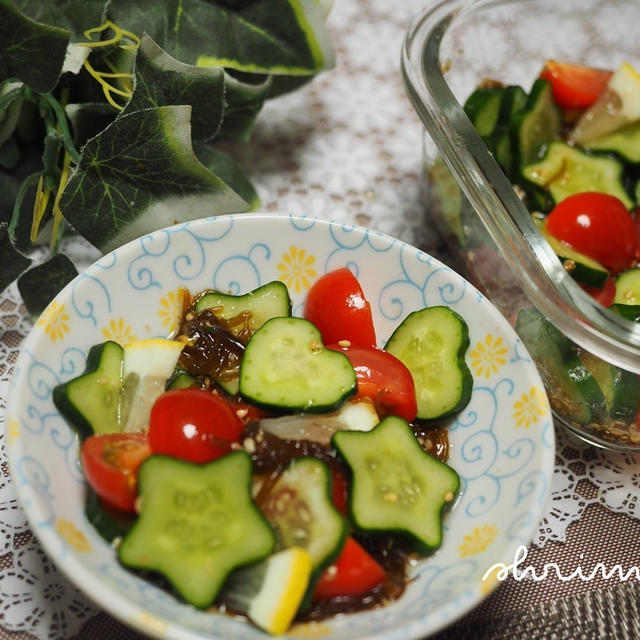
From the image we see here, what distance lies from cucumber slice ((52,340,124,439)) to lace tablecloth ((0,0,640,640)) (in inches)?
4.4

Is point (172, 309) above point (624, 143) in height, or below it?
below

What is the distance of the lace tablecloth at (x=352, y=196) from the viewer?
1213 millimetres

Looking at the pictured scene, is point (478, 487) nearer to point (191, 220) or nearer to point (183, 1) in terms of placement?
point (191, 220)

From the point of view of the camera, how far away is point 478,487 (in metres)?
1.21

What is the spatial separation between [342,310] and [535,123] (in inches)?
29.8

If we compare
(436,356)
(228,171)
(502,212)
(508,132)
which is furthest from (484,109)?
(436,356)

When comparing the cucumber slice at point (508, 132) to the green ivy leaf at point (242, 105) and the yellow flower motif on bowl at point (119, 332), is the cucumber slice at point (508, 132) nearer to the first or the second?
the green ivy leaf at point (242, 105)

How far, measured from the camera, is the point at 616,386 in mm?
1295

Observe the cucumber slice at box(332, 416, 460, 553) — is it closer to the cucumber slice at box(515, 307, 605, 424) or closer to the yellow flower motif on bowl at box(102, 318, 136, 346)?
the cucumber slice at box(515, 307, 605, 424)

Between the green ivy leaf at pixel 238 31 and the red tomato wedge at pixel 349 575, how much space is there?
1.04m

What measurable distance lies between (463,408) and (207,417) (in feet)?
1.42

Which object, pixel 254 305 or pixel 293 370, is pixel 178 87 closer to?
pixel 254 305

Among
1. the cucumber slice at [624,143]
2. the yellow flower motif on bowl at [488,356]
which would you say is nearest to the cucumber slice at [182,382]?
the yellow flower motif on bowl at [488,356]

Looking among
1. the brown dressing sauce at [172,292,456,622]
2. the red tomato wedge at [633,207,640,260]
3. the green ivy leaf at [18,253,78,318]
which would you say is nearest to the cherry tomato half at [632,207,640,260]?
the red tomato wedge at [633,207,640,260]
